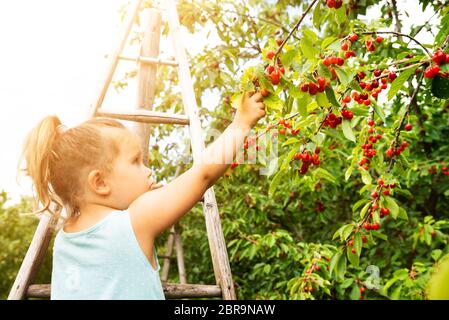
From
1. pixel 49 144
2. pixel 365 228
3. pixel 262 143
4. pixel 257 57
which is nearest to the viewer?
pixel 49 144

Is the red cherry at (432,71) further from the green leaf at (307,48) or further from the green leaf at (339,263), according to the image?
the green leaf at (339,263)

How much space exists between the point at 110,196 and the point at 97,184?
0.16 ft

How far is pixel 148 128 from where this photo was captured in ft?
6.81

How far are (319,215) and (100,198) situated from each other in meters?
3.27

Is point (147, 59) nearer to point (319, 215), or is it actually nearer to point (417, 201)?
point (319, 215)

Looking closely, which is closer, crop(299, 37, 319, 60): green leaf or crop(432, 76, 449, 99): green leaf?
crop(299, 37, 319, 60): green leaf

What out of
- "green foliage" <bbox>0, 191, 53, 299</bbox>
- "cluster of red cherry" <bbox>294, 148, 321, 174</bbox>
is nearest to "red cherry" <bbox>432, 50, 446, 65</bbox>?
"cluster of red cherry" <bbox>294, 148, 321, 174</bbox>

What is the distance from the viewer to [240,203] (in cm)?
402

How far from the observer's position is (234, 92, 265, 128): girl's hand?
3.54 feet

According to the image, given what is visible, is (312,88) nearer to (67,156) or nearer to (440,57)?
(440,57)

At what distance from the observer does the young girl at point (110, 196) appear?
3.45 feet

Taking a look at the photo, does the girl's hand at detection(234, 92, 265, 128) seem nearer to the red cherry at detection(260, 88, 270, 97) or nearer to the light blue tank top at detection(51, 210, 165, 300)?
the red cherry at detection(260, 88, 270, 97)

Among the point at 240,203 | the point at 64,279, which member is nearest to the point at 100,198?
the point at 64,279

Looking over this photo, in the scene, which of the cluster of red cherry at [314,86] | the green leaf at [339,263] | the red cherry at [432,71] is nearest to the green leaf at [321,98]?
the cluster of red cherry at [314,86]
